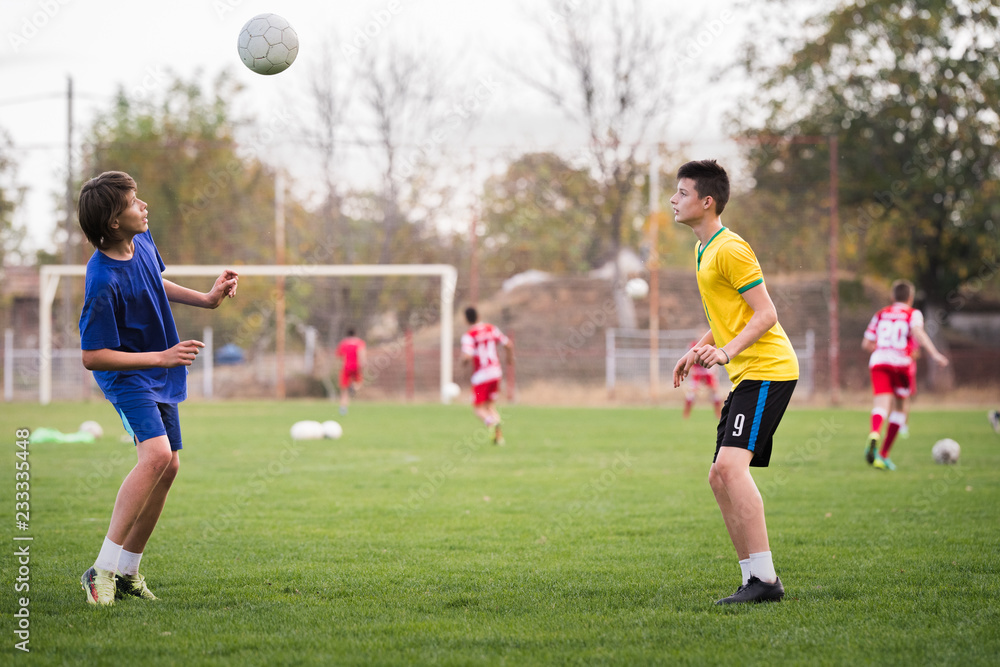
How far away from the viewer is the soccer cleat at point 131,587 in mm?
3980

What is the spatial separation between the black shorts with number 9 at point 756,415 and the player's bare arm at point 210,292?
2.34 metres

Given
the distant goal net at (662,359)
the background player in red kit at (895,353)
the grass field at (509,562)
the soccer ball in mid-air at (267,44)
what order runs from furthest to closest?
the distant goal net at (662,359)
the background player in red kit at (895,353)
the soccer ball in mid-air at (267,44)
the grass field at (509,562)

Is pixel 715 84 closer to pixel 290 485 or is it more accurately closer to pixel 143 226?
pixel 290 485

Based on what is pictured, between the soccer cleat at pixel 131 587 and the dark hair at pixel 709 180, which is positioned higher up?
the dark hair at pixel 709 180

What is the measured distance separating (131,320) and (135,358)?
250mm

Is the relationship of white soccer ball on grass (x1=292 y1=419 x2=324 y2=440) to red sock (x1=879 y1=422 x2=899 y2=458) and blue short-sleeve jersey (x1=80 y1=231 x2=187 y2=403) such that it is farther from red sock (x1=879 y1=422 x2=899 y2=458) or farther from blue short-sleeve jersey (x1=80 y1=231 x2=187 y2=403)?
blue short-sleeve jersey (x1=80 y1=231 x2=187 y2=403)

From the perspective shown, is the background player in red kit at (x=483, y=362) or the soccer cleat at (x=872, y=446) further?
the background player in red kit at (x=483, y=362)

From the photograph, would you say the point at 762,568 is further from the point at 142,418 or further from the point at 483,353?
the point at 483,353

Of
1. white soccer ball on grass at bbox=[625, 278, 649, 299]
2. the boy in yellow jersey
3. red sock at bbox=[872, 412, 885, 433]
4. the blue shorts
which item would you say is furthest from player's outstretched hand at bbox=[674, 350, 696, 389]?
white soccer ball on grass at bbox=[625, 278, 649, 299]

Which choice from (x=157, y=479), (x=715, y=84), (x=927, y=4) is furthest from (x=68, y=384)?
(x=927, y=4)

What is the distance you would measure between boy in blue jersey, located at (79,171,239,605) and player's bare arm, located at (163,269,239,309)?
6.3 inches

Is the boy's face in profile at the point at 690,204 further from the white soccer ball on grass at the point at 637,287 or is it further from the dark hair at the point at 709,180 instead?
the white soccer ball on grass at the point at 637,287

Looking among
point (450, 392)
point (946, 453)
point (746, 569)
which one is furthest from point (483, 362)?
point (746, 569)

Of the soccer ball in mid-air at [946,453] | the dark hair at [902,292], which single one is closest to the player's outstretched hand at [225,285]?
the dark hair at [902,292]
